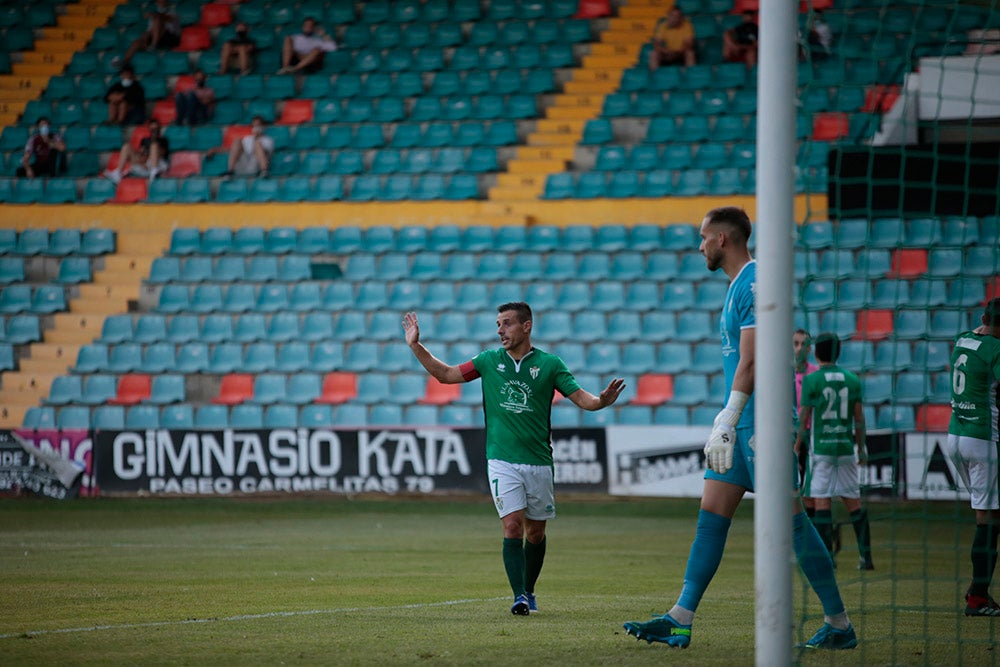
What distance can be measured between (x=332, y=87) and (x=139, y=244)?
15.0 ft

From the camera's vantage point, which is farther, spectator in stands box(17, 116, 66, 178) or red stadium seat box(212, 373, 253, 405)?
spectator in stands box(17, 116, 66, 178)

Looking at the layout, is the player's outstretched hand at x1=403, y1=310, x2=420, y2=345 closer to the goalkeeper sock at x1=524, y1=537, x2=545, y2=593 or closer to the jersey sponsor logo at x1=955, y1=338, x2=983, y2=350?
the goalkeeper sock at x1=524, y1=537, x2=545, y2=593

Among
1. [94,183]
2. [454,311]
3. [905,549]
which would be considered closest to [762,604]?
[905,549]

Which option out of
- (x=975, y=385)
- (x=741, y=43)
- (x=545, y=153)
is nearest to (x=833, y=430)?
(x=975, y=385)

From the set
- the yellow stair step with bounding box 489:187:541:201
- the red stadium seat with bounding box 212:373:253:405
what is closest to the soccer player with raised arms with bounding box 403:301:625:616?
the red stadium seat with bounding box 212:373:253:405

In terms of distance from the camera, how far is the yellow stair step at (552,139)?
2244cm

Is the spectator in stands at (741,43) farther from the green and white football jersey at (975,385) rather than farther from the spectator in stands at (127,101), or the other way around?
the green and white football jersey at (975,385)

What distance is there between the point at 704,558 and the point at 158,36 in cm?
2142

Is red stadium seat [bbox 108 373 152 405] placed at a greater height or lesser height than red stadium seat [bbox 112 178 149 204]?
lesser

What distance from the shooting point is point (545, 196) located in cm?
2141

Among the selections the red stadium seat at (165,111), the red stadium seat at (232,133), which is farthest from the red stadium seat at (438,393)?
the red stadium seat at (165,111)

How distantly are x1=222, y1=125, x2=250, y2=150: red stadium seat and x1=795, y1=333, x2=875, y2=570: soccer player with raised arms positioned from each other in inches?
594

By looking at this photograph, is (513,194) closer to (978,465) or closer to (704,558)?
(978,465)

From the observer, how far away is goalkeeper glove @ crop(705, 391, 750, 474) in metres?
5.83
